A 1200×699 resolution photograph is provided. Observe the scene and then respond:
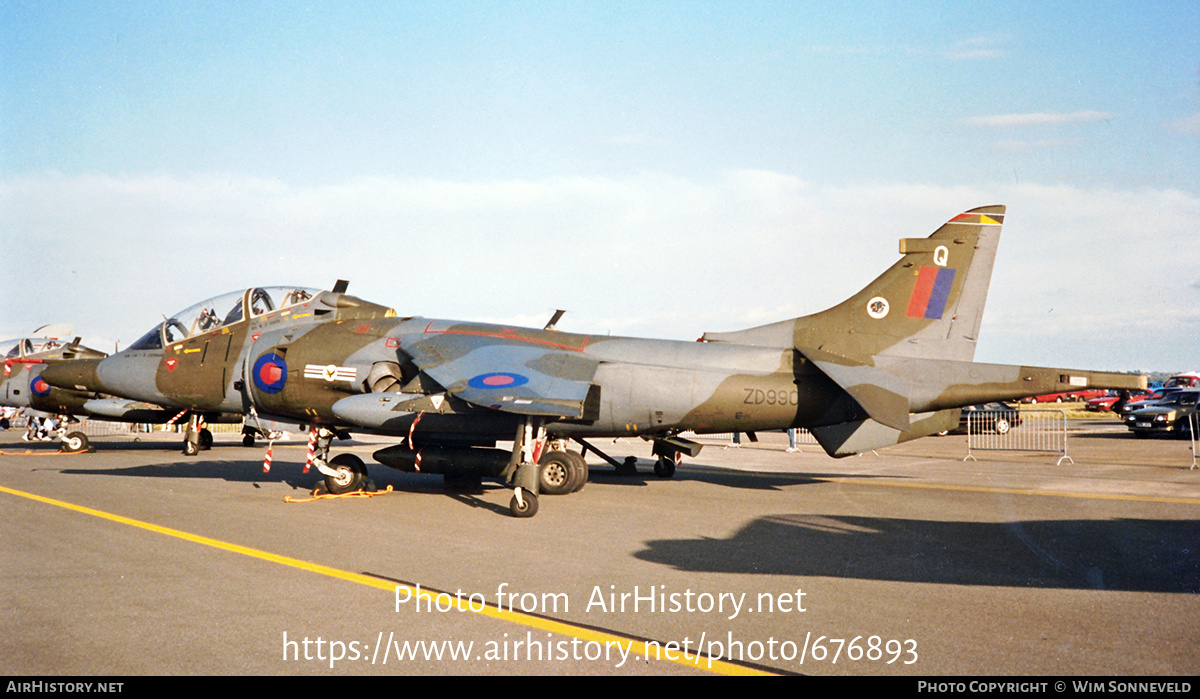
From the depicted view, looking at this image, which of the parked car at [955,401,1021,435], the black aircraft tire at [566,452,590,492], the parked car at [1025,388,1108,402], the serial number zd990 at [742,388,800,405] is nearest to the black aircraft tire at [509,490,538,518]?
the black aircraft tire at [566,452,590,492]

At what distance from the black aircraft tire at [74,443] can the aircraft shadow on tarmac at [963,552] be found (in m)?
21.0

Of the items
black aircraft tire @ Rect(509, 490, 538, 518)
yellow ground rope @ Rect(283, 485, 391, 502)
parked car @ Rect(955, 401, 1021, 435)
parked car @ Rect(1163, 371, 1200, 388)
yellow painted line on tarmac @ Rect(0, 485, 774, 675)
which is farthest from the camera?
parked car @ Rect(1163, 371, 1200, 388)

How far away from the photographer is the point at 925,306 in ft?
46.9

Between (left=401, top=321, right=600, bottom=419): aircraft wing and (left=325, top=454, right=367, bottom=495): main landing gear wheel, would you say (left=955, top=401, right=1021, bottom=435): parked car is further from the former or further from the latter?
(left=325, top=454, right=367, bottom=495): main landing gear wheel

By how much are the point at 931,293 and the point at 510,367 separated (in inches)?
282

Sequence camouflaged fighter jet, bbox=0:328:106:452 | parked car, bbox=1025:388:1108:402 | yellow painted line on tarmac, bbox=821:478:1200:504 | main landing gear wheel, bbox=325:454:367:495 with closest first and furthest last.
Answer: parked car, bbox=1025:388:1108:402 → yellow painted line on tarmac, bbox=821:478:1200:504 → main landing gear wheel, bbox=325:454:367:495 → camouflaged fighter jet, bbox=0:328:106:452

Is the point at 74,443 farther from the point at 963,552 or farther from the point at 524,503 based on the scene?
the point at 963,552

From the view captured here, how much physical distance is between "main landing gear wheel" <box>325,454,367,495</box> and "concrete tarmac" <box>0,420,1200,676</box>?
594mm

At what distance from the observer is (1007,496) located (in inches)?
566

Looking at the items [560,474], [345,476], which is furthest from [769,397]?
[345,476]

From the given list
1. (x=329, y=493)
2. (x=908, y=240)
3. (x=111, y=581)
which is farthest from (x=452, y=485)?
(x=908, y=240)

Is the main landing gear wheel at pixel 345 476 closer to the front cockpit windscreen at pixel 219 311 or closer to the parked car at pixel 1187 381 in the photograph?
the front cockpit windscreen at pixel 219 311

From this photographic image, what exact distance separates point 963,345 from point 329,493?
10806 millimetres

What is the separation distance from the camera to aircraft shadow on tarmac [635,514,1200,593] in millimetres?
8109
